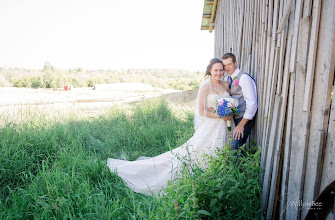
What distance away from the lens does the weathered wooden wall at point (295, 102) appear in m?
1.60

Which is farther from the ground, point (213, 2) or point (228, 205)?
point (213, 2)

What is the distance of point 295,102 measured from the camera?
2012 mm

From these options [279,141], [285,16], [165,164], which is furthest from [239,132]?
[285,16]

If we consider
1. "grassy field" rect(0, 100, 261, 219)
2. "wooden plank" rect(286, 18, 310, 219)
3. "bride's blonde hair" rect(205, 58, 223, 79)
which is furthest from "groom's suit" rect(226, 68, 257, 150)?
"wooden plank" rect(286, 18, 310, 219)

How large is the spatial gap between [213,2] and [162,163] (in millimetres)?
6185

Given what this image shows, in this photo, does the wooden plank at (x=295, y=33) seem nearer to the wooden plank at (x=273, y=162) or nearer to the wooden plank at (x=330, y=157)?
the wooden plank at (x=273, y=162)

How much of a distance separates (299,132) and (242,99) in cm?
174

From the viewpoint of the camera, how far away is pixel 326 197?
4.55ft

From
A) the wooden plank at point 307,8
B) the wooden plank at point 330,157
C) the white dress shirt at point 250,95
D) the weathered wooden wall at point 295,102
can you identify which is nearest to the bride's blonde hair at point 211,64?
the white dress shirt at point 250,95

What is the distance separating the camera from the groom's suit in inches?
129

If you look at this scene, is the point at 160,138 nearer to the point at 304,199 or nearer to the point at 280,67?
the point at 280,67

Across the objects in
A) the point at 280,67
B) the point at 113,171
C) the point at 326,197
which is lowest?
the point at 113,171

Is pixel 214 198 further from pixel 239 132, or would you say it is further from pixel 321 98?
pixel 239 132

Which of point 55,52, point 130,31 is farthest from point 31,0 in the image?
point 130,31
